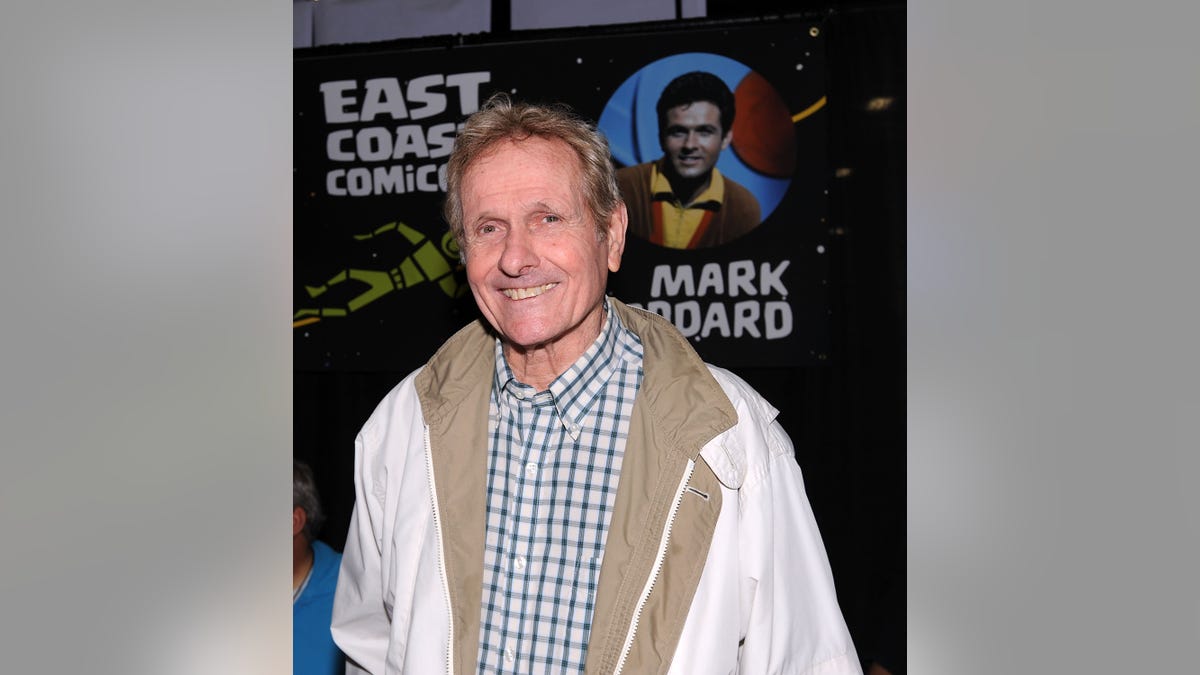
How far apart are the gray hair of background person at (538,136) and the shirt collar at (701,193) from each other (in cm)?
134

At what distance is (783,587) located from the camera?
1.18 meters

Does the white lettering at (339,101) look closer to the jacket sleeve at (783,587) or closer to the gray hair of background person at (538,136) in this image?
the gray hair of background person at (538,136)

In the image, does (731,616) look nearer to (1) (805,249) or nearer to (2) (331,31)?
(1) (805,249)

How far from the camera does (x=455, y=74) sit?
2.87 metres

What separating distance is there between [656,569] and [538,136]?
2.05ft

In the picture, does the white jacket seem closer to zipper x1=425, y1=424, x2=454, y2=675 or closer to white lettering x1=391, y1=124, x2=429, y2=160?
zipper x1=425, y1=424, x2=454, y2=675

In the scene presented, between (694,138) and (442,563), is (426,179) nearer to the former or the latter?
(694,138)

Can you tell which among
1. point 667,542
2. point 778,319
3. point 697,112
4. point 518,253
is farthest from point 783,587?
point 697,112

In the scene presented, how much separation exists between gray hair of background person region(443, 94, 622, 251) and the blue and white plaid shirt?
21 cm

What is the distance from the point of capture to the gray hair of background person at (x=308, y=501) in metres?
2.90

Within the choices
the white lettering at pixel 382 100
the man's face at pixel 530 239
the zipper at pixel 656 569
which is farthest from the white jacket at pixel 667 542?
the white lettering at pixel 382 100

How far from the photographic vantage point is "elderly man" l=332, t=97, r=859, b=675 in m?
1.16

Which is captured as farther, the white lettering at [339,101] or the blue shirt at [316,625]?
the white lettering at [339,101]
